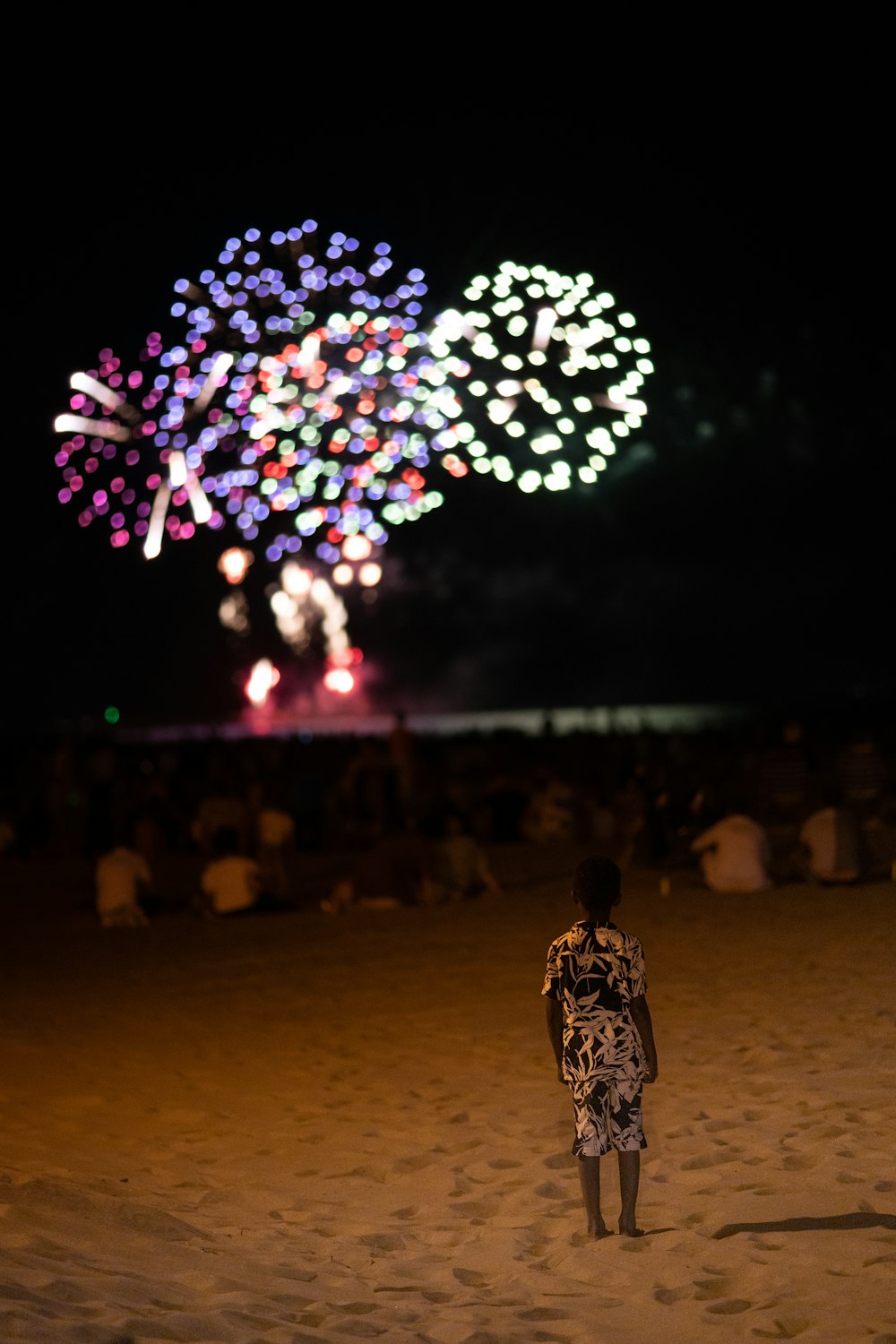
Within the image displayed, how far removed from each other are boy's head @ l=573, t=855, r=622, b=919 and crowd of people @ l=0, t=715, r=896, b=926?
7962mm

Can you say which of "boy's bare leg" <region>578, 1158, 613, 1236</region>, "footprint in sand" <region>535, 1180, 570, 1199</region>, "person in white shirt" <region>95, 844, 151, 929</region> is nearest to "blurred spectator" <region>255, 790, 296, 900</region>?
"person in white shirt" <region>95, 844, 151, 929</region>

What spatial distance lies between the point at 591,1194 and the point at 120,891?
28.7 ft

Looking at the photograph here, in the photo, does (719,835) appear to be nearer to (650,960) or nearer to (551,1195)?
(650,960)

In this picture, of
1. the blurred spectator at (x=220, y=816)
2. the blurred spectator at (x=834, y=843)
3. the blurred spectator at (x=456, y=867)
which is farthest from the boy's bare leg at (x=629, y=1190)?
the blurred spectator at (x=220, y=816)

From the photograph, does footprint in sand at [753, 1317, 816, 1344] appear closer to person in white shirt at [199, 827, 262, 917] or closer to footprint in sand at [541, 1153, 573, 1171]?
footprint in sand at [541, 1153, 573, 1171]

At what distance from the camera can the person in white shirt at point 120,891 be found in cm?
1327

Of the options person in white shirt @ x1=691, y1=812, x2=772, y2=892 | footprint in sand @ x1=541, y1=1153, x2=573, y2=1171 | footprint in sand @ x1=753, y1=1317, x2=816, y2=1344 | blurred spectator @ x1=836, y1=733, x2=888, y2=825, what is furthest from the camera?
blurred spectator @ x1=836, y1=733, x2=888, y2=825

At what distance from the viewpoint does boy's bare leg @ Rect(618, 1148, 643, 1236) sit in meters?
5.03

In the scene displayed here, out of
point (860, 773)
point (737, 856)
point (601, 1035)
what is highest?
point (860, 773)

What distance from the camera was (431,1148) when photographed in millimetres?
6371

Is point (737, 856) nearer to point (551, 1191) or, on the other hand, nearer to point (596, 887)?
point (551, 1191)

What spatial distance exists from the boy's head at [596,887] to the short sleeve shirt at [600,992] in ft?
0.24

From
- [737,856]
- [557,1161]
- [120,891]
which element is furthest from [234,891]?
[557,1161]

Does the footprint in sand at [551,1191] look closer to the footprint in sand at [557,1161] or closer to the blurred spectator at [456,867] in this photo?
the footprint in sand at [557,1161]
